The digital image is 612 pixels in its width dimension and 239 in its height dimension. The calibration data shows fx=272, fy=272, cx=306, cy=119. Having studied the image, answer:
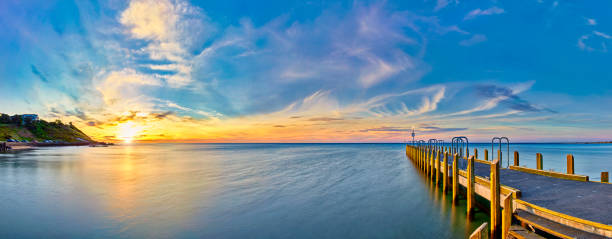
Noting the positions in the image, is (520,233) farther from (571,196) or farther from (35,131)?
(35,131)

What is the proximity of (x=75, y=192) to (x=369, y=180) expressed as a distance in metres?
19.0

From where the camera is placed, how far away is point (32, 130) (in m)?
121

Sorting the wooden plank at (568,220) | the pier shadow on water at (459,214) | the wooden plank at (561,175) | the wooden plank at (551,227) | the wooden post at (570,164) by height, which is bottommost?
the pier shadow on water at (459,214)

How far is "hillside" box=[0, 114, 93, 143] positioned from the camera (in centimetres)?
10843

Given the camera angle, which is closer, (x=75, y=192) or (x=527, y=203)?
(x=527, y=203)

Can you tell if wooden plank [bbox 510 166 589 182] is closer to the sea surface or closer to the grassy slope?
the sea surface

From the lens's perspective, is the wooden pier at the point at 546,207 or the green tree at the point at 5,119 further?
the green tree at the point at 5,119

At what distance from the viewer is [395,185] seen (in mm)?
18406

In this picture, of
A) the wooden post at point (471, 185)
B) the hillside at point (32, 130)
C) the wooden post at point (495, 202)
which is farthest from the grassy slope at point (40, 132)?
the wooden post at point (495, 202)

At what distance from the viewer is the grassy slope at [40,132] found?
105000mm

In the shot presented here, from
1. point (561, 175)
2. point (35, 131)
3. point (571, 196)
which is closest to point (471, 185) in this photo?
point (571, 196)

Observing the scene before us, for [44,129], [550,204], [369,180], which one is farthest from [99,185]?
[44,129]

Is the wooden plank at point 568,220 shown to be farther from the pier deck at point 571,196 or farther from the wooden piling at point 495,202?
the wooden piling at point 495,202

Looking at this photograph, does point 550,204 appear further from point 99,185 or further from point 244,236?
point 99,185
